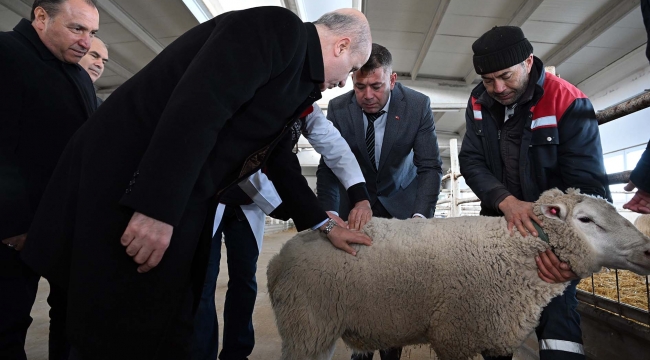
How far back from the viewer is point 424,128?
7.94 feet

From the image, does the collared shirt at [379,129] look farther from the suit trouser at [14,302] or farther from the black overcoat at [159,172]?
the suit trouser at [14,302]

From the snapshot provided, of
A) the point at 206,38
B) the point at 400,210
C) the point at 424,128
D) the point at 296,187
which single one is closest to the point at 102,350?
the point at 206,38

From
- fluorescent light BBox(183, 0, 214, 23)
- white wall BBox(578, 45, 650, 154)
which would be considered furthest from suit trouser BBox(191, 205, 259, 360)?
white wall BBox(578, 45, 650, 154)

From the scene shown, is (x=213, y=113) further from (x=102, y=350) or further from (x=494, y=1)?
(x=494, y=1)

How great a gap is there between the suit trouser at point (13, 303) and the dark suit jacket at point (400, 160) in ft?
4.76

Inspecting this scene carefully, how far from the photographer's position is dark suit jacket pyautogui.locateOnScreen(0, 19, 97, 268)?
151cm

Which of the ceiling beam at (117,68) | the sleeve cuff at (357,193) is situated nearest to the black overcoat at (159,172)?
the sleeve cuff at (357,193)

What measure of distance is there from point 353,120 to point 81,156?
1673 mm

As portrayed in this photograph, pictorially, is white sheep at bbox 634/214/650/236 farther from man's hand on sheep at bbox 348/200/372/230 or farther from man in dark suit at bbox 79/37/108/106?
man in dark suit at bbox 79/37/108/106

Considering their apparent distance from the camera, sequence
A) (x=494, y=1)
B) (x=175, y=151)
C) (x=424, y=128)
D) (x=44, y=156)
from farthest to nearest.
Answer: (x=494, y=1), (x=424, y=128), (x=44, y=156), (x=175, y=151)

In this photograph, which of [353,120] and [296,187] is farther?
[353,120]

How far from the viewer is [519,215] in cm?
177

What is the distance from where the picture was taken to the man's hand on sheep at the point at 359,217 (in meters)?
1.94

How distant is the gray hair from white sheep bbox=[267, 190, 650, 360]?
91 cm
